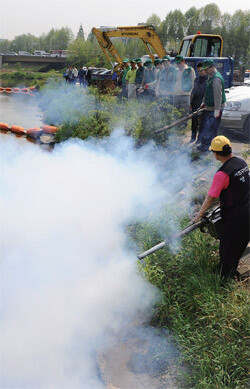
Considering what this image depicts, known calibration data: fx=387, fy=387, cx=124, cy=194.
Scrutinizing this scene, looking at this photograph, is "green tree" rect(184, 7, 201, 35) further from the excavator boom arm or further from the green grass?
the green grass

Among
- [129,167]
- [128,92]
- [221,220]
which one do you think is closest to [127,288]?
[221,220]

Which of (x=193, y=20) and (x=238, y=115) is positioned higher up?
(x=193, y=20)

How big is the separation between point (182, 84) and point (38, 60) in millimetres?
53568

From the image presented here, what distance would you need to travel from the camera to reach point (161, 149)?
27.6ft

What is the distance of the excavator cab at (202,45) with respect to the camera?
1293 cm

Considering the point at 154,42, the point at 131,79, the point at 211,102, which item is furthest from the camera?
the point at 154,42

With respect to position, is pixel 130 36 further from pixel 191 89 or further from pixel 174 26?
pixel 174 26

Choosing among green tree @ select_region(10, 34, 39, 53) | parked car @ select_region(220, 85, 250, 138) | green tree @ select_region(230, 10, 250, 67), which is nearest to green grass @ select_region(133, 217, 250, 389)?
parked car @ select_region(220, 85, 250, 138)

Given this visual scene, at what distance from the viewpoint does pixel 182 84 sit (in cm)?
863

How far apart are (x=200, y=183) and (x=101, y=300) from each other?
2784mm

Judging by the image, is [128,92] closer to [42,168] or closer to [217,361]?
[42,168]

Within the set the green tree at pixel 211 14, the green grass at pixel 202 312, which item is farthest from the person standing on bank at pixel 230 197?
the green tree at pixel 211 14

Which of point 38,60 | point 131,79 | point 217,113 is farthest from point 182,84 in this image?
point 38,60

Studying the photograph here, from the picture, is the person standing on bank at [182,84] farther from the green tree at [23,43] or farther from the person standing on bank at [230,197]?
the green tree at [23,43]
